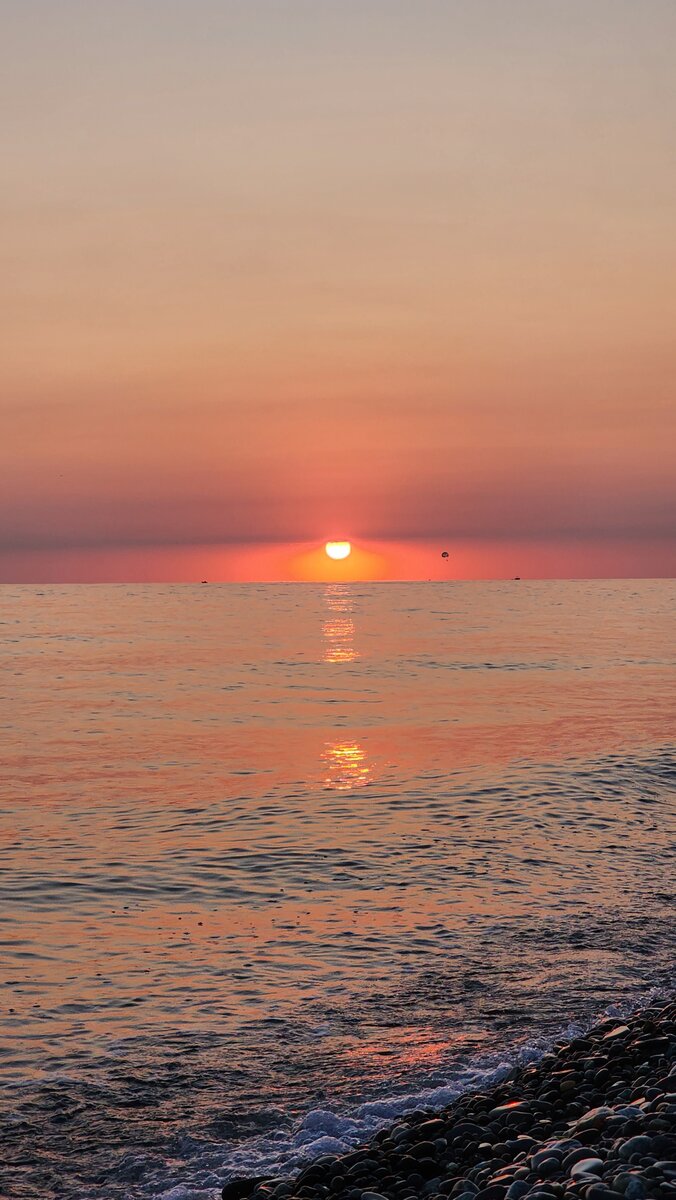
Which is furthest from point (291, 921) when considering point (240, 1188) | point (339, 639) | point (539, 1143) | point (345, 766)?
point (339, 639)

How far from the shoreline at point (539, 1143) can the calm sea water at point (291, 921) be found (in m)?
0.78

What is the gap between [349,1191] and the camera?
770 cm

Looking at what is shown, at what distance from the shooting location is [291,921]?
15648 mm

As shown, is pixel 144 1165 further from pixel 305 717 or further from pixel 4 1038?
pixel 305 717

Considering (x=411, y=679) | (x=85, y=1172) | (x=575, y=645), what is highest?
(x=575, y=645)

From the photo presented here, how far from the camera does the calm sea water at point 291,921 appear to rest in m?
10.0

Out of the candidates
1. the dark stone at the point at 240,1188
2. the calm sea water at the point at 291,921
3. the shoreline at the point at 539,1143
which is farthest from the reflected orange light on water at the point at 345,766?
the dark stone at the point at 240,1188

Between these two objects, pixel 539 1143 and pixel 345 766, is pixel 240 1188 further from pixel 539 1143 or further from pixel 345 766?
pixel 345 766

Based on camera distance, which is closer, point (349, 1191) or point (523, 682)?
point (349, 1191)

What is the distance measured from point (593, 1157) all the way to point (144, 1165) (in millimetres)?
4167

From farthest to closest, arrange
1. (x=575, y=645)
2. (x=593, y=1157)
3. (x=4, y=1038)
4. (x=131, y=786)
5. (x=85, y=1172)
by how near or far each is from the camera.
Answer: (x=575, y=645) < (x=131, y=786) < (x=4, y=1038) < (x=85, y=1172) < (x=593, y=1157)

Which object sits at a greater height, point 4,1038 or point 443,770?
point 443,770

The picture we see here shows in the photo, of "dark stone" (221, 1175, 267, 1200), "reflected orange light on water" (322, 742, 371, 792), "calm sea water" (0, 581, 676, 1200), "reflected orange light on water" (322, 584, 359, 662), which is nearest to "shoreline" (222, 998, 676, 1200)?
"dark stone" (221, 1175, 267, 1200)

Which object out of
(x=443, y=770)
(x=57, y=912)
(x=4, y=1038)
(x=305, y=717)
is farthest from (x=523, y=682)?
(x=4, y=1038)
